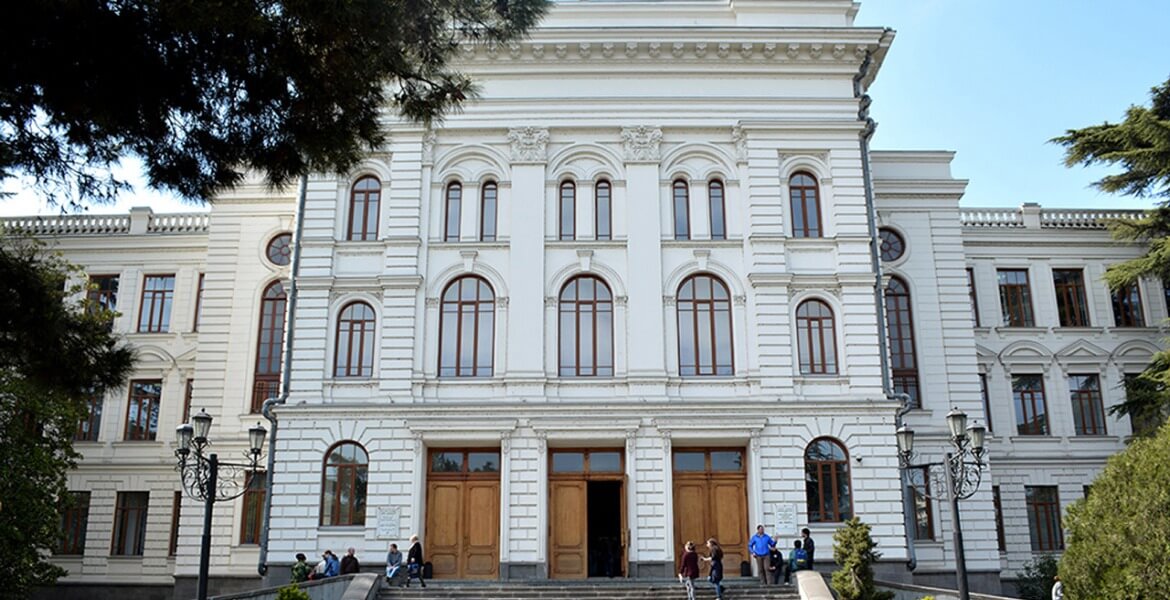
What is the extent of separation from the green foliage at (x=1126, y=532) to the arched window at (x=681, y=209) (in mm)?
17599

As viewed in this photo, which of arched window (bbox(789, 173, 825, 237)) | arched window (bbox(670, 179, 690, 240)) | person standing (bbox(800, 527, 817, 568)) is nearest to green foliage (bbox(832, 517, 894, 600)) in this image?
person standing (bbox(800, 527, 817, 568))

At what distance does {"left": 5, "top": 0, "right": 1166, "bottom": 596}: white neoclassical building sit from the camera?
26594 millimetres

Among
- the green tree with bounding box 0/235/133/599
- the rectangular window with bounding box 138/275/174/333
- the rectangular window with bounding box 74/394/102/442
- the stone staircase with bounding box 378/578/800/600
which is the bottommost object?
the stone staircase with bounding box 378/578/800/600

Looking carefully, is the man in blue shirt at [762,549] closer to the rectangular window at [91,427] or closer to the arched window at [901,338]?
the arched window at [901,338]

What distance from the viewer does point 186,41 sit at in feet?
35.2

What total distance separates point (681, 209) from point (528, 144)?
459 cm

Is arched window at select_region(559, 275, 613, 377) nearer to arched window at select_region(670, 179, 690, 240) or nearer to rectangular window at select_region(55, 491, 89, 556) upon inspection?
arched window at select_region(670, 179, 690, 240)

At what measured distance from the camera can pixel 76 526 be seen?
32.8 m

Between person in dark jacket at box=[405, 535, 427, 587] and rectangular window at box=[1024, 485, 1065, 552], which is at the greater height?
rectangular window at box=[1024, 485, 1065, 552]

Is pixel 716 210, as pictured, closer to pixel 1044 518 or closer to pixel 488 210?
pixel 488 210

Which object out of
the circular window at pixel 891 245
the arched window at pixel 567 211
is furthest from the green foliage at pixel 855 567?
the circular window at pixel 891 245

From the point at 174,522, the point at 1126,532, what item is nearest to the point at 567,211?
the point at 174,522

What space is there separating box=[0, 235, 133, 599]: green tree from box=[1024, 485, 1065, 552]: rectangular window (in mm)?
27456

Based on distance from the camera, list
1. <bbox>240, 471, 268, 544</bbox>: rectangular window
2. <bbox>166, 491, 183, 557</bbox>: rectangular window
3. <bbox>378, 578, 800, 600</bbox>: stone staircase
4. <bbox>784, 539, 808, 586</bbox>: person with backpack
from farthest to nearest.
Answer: <bbox>166, 491, 183, 557</bbox>: rectangular window < <bbox>240, 471, 268, 544</bbox>: rectangular window < <bbox>784, 539, 808, 586</bbox>: person with backpack < <bbox>378, 578, 800, 600</bbox>: stone staircase
